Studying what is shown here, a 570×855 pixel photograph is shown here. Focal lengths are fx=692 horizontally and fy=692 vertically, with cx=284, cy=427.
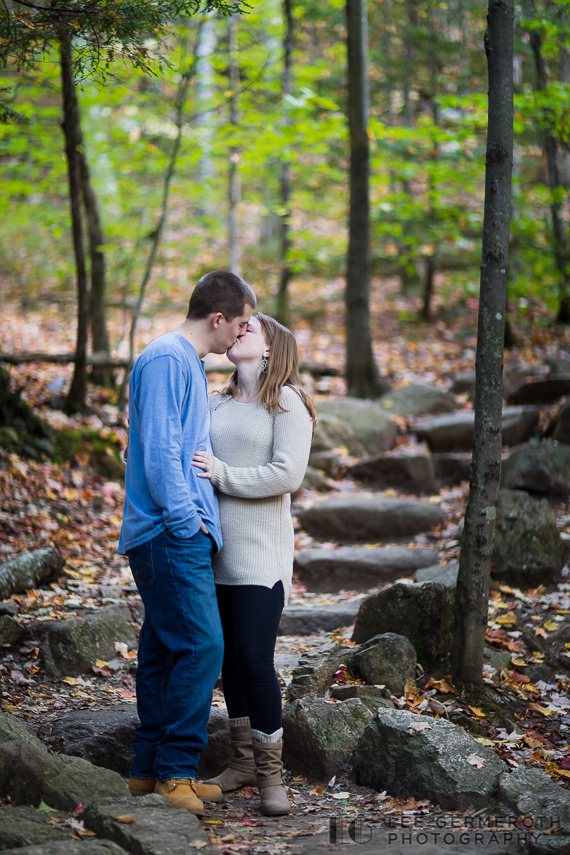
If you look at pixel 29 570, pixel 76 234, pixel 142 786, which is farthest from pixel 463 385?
pixel 142 786

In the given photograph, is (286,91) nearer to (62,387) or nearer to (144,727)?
(62,387)

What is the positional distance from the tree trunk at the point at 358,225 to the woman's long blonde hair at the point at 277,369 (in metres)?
8.06

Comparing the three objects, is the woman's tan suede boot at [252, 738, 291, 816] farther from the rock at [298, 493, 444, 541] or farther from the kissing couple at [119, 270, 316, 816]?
the rock at [298, 493, 444, 541]

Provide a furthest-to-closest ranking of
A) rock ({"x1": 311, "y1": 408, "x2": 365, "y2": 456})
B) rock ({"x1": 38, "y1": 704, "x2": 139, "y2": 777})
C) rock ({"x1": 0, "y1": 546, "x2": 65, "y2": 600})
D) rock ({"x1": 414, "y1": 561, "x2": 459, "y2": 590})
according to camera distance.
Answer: rock ({"x1": 311, "y1": 408, "x2": 365, "y2": 456}) → rock ({"x1": 414, "y1": 561, "x2": 459, "y2": 590}) → rock ({"x1": 0, "y1": 546, "x2": 65, "y2": 600}) → rock ({"x1": 38, "y1": 704, "x2": 139, "y2": 777})

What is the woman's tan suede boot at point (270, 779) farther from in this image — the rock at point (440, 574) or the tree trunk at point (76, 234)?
the tree trunk at point (76, 234)

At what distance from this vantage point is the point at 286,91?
14.1 metres

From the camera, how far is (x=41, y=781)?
8.88 feet

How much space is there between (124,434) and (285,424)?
6087mm

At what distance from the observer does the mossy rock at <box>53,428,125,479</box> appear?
7891mm

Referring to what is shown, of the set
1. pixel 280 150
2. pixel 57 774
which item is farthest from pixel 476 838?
pixel 280 150

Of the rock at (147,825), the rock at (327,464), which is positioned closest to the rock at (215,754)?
the rock at (147,825)

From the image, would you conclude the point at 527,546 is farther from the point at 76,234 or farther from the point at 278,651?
the point at 76,234

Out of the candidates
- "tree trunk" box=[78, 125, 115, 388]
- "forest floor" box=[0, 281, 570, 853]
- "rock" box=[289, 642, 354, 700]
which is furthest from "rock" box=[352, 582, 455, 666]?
"tree trunk" box=[78, 125, 115, 388]

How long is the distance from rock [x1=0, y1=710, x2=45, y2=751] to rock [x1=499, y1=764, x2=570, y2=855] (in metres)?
2.03
